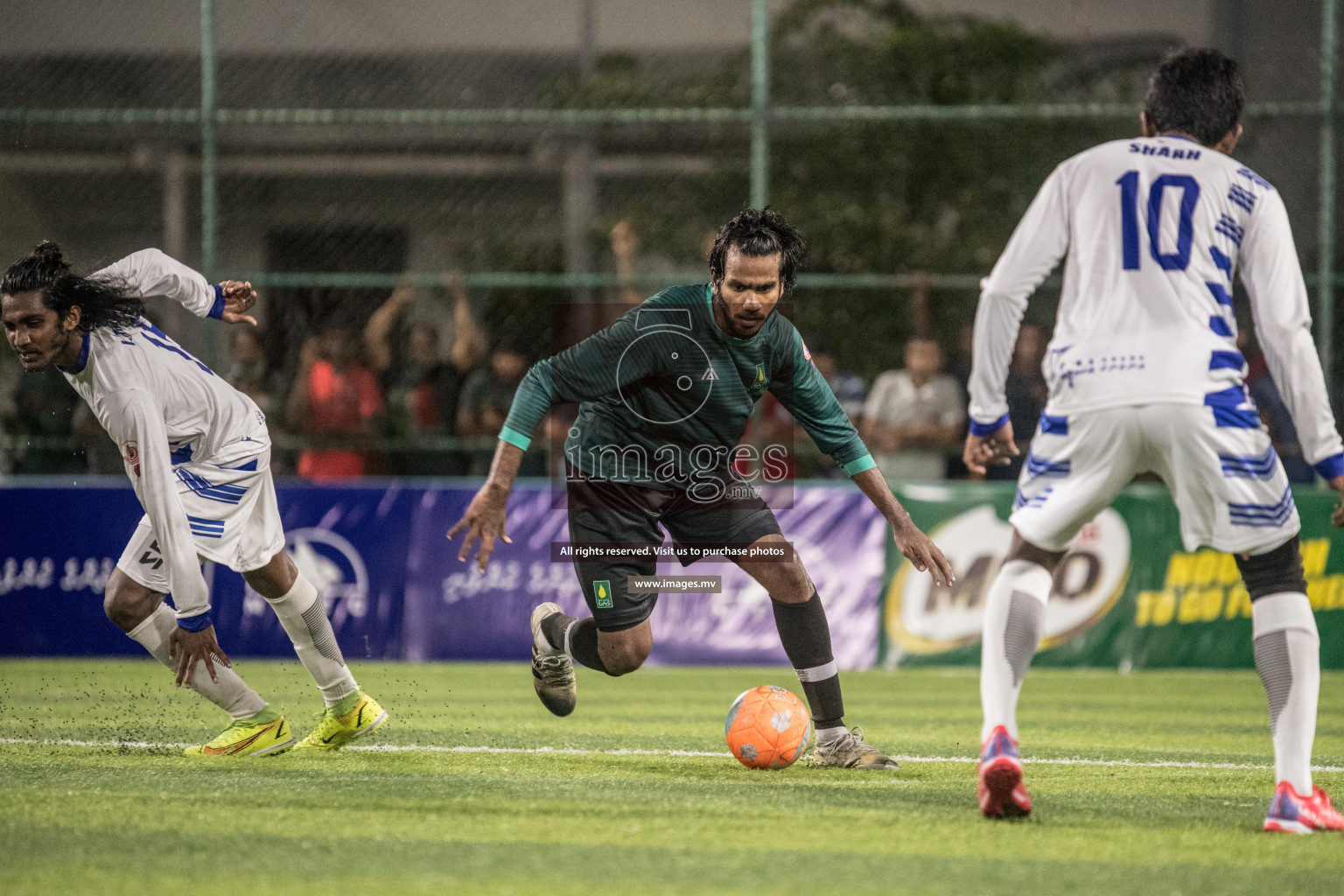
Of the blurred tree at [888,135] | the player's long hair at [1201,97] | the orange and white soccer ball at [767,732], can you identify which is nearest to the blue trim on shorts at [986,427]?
the player's long hair at [1201,97]

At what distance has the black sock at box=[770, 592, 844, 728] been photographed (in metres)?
6.00

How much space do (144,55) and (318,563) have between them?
4927 millimetres

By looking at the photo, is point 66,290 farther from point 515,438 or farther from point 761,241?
point 761,241

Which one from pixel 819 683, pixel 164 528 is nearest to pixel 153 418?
pixel 164 528

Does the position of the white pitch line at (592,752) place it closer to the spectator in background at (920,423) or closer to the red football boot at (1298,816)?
the red football boot at (1298,816)

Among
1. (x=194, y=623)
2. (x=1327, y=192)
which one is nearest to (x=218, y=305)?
(x=194, y=623)

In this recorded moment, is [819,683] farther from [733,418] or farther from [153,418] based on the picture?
[153,418]

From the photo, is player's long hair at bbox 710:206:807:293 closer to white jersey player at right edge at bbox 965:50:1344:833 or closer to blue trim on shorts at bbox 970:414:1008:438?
white jersey player at right edge at bbox 965:50:1344:833

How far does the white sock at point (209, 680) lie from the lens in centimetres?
614

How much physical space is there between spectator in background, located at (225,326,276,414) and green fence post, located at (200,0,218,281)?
607 mm

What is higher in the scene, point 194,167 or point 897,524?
point 194,167

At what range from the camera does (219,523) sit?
245 inches

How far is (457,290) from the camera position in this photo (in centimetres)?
1215

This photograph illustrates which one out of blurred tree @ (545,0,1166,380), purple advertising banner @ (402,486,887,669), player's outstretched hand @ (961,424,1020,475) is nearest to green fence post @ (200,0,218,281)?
purple advertising banner @ (402,486,887,669)
